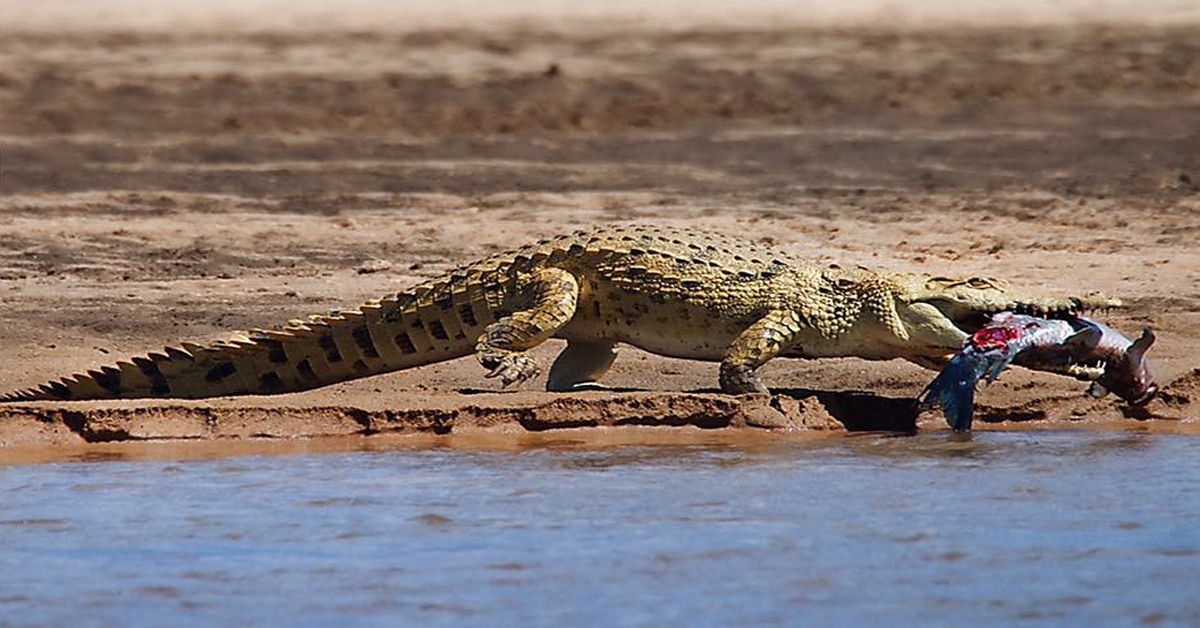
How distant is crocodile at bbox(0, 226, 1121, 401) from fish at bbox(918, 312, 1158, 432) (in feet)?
0.22

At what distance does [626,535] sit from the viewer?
589cm

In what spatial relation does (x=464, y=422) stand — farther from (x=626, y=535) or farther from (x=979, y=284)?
(x=979, y=284)

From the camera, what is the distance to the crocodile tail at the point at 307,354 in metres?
8.01

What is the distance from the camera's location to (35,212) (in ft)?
40.9

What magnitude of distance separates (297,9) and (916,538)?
1475cm

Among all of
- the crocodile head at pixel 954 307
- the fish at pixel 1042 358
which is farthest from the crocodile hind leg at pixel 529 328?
the fish at pixel 1042 358

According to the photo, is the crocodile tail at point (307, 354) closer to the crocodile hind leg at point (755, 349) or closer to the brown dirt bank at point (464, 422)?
the brown dirt bank at point (464, 422)

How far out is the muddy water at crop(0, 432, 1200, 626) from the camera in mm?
5172

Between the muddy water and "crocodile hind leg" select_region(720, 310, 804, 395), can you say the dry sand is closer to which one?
"crocodile hind leg" select_region(720, 310, 804, 395)

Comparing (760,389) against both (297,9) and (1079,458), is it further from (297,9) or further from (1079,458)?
(297,9)

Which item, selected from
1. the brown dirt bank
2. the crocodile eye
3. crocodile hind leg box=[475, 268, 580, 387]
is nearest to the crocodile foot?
crocodile hind leg box=[475, 268, 580, 387]

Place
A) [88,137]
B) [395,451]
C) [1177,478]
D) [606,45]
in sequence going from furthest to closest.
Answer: [606,45] → [88,137] → [395,451] → [1177,478]

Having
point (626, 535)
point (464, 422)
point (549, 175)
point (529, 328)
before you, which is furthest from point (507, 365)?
point (549, 175)

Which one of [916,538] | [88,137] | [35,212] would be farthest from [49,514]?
[88,137]
